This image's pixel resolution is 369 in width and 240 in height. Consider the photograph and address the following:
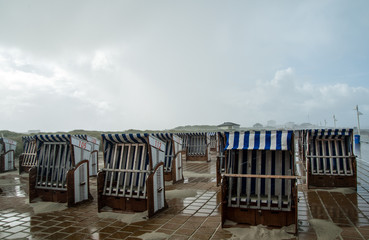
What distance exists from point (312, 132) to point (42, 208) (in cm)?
894

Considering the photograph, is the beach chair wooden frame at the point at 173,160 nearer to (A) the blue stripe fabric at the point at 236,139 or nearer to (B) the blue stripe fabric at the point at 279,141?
(A) the blue stripe fabric at the point at 236,139

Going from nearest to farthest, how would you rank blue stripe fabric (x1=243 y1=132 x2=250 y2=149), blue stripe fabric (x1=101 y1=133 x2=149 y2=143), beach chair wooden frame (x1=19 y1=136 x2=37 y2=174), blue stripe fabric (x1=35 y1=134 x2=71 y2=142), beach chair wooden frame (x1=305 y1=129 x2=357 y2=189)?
blue stripe fabric (x1=243 y1=132 x2=250 y2=149) < blue stripe fabric (x1=101 y1=133 x2=149 y2=143) < blue stripe fabric (x1=35 y1=134 x2=71 y2=142) < beach chair wooden frame (x1=305 y1=129 x2=357 y2=189) < beach chair wooden frame (x1=19 y1=136 x2=37 y2=174)

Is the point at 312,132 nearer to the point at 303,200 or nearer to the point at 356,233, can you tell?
the point at 303,200

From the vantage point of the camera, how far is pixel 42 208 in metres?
7.57

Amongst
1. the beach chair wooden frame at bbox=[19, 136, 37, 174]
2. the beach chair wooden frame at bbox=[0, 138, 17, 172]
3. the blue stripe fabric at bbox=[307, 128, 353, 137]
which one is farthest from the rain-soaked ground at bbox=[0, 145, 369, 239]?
the beach chair wooden frame at bbox=[0, 138, 17, 172]

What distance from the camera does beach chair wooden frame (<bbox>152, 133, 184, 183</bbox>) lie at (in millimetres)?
10938

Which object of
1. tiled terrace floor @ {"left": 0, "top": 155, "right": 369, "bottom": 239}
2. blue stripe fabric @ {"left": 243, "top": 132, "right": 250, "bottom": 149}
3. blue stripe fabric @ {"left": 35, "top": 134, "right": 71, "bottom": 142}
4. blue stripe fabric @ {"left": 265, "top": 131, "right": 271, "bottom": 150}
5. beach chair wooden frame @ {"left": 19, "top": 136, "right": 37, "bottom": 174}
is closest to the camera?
tiled terrace floor @ {"left": 0, "top": 155, "right": 369, "bottom": 239}

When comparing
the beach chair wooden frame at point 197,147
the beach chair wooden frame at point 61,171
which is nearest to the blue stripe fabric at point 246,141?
the beach chair wooden frame at point 61,171

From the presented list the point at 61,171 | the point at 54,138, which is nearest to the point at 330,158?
the point at 61,171

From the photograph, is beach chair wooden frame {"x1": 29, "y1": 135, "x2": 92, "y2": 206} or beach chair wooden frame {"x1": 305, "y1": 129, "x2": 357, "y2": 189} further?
beach chair wooden frame {"x1": 305, "y1": 129, "x2": 357, "y2": 189}

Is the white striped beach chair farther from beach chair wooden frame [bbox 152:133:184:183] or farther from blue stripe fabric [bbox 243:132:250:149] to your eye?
blue stripe fabric [bbox 243:132:250:149]

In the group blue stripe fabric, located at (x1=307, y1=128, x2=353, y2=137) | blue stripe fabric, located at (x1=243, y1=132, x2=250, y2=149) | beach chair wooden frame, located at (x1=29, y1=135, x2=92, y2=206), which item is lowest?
beach chair wooden frame, located at (x1=29, y1=135, x2=92, y2=206)

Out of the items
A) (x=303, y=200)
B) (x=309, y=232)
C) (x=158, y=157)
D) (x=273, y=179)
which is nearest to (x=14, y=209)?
(x=158, y=157)

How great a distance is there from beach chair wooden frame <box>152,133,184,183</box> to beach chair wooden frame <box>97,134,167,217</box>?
3.63 meters
